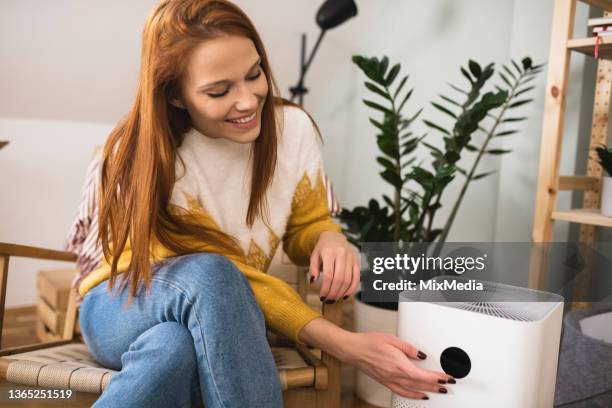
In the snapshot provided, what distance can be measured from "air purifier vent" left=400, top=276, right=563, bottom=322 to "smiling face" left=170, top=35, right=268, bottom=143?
14.9 inches

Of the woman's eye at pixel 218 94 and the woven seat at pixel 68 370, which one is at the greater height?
the woman's eye at pixel 218 94

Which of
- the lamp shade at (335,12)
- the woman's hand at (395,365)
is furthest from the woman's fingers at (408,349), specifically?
the lamp shade at (335,12)

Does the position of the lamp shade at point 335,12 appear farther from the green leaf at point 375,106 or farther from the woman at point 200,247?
the woman at point 200,247

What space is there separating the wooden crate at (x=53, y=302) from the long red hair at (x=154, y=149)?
2.64 ft

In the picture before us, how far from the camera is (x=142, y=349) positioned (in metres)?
0.76

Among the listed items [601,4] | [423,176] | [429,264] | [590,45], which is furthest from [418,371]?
[601,4]

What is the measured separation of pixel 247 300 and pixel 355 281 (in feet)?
0.67

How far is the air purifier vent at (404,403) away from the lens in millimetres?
822

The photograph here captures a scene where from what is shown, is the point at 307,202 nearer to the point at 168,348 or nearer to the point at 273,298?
the point at 273,298

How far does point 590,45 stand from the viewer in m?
1.18

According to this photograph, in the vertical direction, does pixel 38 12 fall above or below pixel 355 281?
above

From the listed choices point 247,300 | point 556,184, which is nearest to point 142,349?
point 247,300

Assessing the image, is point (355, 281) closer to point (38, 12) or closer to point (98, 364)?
point (98, 364)

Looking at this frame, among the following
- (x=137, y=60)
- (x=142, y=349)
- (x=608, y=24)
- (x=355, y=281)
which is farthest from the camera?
(x=137, y=60)
